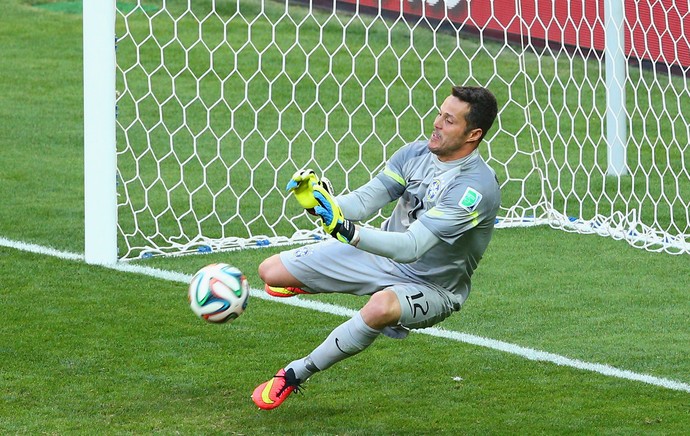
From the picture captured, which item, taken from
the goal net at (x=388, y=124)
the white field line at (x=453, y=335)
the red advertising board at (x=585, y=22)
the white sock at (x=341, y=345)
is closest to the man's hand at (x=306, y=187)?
the white sock at (x=341, y=345)

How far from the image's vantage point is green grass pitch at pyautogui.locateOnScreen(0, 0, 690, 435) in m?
5.72

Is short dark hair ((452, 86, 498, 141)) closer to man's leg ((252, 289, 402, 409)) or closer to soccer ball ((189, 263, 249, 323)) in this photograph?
man's leg ((252, 289, 402, 409))

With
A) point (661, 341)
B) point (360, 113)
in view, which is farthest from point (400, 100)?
point (661, 341)

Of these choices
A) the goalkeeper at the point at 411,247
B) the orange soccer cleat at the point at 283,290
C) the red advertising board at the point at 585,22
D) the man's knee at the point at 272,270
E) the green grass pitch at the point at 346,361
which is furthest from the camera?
the red advertising board at the point at 585,22

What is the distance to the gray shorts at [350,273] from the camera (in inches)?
229

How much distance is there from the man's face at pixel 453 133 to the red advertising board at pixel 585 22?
5.32 meters

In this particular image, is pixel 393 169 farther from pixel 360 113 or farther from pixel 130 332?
pixel 360 113

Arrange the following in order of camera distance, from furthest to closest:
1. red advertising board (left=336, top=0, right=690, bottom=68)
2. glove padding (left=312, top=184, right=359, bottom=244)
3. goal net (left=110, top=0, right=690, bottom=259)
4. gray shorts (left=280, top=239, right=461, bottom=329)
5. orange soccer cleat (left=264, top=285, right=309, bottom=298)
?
1. red advertising board (left=336, top=0, right=690, bottom=68)
2. goal net (left=110, top=0, right=690, bottom=259)
3. orange soccer cleat (left=264, top=285, right=309, bottom=298)
4. gray shorts (left=280, top=239, right=461, bottom=329)
5. glove padding (left=312, top=184, right=359, bottom=244)

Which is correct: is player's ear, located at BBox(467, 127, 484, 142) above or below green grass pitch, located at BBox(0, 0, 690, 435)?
above

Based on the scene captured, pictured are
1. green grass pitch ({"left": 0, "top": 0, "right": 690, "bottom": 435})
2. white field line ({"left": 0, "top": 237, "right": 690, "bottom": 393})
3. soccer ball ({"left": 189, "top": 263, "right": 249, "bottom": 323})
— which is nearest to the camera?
soccer ball ({"left": 189, "top": 263, "right": 249, "bottom": 323})

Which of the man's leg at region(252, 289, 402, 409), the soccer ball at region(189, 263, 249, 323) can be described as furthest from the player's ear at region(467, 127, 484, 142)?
the soccer ball at region(189, 263, 249, 323)

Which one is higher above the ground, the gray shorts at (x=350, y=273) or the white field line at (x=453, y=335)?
the gray shorts at (x=350, y=273)

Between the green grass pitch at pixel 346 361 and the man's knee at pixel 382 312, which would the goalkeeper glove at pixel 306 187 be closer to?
the man's knee at pixel 382 312

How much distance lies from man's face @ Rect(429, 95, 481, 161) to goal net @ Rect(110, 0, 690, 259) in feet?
11.2
